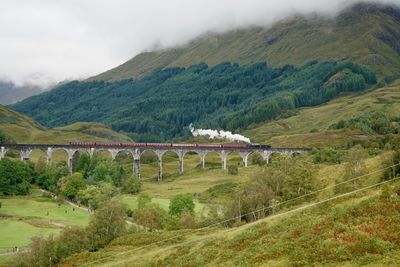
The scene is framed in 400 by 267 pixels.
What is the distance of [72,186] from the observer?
12156 cm

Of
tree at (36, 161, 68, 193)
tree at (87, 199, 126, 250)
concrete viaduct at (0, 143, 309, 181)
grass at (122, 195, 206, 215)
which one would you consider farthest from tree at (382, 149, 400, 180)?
concrete viaduct at (0, 143, 309, 181)

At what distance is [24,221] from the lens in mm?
93125

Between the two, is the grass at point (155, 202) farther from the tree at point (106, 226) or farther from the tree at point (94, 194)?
the tree at point (106, 226)

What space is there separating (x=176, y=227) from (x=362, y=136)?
12211cm

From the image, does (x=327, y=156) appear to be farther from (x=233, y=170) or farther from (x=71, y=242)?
(x=71, y=242)

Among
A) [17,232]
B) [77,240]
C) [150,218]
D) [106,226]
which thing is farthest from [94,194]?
[77,240]

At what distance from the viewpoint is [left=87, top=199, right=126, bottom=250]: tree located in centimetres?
7244

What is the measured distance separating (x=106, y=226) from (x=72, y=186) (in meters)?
50.8

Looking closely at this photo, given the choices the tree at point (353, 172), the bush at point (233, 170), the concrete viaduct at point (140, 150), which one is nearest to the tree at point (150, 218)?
the tree at point (353, 172)

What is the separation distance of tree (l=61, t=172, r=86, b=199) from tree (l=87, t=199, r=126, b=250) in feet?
157

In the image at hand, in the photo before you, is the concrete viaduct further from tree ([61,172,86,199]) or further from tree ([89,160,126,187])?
tree ([61,172,86,199])

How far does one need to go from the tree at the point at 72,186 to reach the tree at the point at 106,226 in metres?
47.9

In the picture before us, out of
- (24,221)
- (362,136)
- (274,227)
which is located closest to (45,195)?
(24,221)

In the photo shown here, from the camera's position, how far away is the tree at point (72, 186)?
120 metres
